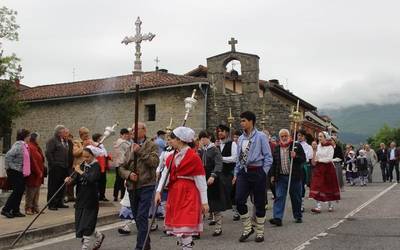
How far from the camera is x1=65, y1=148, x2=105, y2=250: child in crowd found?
7.39 m

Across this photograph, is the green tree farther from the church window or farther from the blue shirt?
the blue shirt

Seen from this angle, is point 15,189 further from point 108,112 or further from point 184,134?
point 108,112

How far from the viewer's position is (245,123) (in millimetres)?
8633

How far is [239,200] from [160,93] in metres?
24.1

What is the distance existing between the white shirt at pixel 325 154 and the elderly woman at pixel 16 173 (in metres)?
6.53

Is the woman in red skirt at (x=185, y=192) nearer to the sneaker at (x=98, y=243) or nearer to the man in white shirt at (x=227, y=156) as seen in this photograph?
the sneaker at (x=98, y=243)

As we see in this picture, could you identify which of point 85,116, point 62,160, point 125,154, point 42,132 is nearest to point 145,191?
point 125,154

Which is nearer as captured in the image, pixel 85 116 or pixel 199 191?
pixel 199 191

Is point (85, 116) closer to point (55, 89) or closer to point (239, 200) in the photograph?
point (55, 89)

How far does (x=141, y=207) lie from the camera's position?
23.9ft

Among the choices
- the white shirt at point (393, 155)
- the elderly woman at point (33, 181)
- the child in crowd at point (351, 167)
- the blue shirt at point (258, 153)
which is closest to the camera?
the blue shirt at point (258, 153)

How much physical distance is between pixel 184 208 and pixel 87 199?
70.8 inches

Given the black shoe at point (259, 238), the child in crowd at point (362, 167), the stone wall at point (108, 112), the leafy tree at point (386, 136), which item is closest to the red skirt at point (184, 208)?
the black shoe at point (259, 238)

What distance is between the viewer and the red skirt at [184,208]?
20.8 feet
